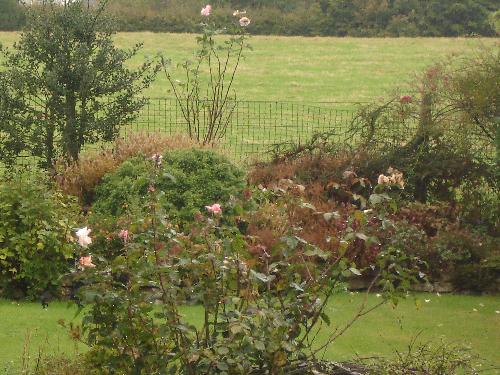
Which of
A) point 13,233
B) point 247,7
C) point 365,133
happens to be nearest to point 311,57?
point 247,7

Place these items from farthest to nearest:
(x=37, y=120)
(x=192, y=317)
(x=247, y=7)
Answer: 1. (x=247, y=7)
2. (x=37, y=120)
3. (x=192, y=317)

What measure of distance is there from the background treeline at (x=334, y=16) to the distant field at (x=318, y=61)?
2.25 m

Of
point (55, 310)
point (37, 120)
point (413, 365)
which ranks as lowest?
point (55, 310)

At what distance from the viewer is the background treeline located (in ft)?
135

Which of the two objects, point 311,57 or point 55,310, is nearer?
point 55,310

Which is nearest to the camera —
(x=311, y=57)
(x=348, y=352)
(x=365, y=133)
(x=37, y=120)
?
(x=348, y=352)

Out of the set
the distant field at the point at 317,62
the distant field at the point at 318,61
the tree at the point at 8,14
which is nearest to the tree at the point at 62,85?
the distant field at the point at 317,62

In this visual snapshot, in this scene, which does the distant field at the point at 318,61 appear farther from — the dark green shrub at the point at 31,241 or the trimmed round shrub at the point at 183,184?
the dark green shrub at the point at 31,241

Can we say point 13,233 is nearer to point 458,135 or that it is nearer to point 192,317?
point 192,317

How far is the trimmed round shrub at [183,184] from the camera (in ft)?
34.8

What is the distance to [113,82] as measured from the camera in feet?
40.5

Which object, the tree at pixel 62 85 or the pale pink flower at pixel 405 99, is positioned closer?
the tree at pixel 62 85

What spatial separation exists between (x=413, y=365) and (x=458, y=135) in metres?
6.26

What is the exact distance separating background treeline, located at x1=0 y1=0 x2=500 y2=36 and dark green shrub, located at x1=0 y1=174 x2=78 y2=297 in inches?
1230
